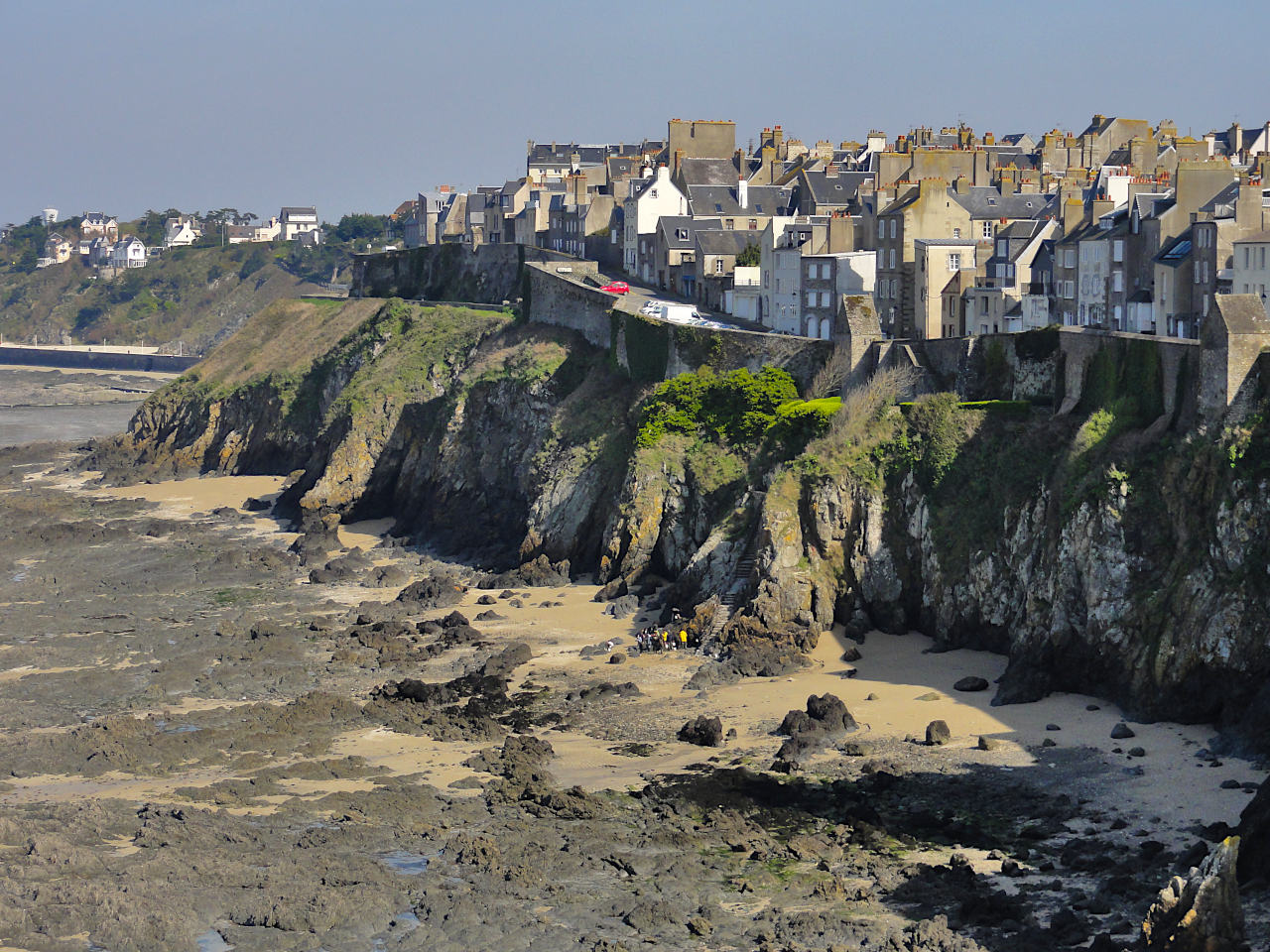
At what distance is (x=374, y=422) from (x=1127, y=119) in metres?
42.6

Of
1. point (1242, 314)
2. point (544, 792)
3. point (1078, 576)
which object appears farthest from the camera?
point (1078, 576)

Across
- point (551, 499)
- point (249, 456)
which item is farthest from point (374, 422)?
point (551, 499)

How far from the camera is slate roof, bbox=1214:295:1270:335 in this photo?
3716cm

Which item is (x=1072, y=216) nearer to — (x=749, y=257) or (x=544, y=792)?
(x=749, y=257)

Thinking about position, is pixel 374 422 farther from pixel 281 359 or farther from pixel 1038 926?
pixel 1038 926

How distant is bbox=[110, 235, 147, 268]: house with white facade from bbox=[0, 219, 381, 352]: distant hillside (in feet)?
11.1

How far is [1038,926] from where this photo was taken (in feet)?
86.3

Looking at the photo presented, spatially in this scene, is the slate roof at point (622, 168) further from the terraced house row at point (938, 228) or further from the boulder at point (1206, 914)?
the boulder at point (1206, 914)

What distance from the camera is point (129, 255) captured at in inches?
7239

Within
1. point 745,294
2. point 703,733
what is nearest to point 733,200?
point 745,294

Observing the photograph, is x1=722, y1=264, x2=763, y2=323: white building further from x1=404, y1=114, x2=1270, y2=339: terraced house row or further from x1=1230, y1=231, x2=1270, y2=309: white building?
x1=1230, y1=231, x2=1270, y2=309: white building

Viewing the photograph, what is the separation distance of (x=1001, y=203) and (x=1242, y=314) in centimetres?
2240

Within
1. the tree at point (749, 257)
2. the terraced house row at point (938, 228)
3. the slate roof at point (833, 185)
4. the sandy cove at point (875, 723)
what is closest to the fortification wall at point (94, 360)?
the terraced house row at point (938, 228)

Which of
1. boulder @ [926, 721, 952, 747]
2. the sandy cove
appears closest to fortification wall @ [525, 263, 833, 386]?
the sandy cove
